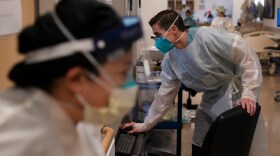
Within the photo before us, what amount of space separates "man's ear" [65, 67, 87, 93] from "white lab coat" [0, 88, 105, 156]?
0.15 ft

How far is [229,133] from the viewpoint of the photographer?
169 centimetres

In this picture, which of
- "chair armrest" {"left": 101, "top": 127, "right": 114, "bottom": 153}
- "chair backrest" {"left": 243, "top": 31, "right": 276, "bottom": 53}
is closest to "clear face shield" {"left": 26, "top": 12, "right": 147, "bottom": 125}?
"chair armrest" {"left": 101, "top": 127, "right": 114, "bottom": 153}

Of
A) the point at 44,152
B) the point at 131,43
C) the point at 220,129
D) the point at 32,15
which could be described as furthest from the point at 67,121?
the point at 220,129

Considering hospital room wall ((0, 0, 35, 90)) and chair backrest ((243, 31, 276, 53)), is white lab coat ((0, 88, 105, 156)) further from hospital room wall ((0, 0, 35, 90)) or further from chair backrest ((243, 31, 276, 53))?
chair backrest ((243, 31, 276, 53))

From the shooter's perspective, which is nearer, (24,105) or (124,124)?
(24,105)

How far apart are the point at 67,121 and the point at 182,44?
1.57 meters

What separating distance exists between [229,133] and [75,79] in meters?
1.18

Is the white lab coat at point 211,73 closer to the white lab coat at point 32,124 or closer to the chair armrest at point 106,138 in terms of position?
the chair armrest at point 106,138

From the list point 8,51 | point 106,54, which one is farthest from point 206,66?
point 106,54

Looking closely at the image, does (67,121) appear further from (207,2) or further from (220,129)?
(207,2)

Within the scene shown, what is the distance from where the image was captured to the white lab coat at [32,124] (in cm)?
64

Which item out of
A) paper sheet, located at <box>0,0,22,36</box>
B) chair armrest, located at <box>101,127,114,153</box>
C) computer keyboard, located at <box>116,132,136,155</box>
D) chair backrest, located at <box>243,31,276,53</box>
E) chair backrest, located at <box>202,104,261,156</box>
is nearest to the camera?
paper sheet, located at <box>0,0,22,36</box>

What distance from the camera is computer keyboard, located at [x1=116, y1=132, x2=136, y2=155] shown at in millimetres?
1970

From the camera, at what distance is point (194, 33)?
2211 millimetres
